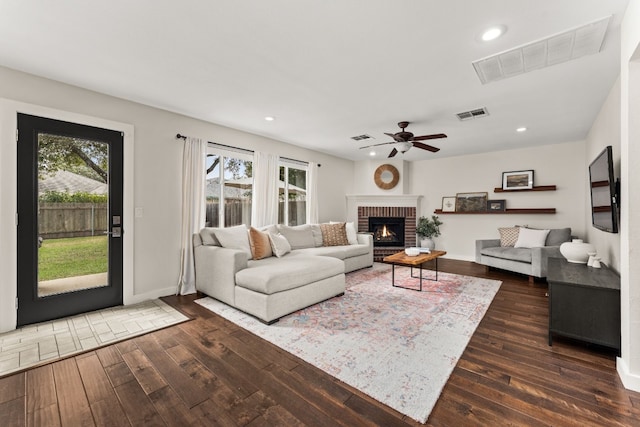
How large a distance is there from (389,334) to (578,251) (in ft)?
7.25

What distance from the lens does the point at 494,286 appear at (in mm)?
4180

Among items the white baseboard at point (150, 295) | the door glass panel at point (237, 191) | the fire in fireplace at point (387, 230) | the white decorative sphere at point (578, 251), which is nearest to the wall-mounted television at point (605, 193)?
the white decorative sphere at point (578, 251)

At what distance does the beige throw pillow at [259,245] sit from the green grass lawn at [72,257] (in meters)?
1.66

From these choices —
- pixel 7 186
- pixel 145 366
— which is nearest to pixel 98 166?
pixel 7 186

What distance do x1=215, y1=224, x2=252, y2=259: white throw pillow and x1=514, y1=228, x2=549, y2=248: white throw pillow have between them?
15.7ft

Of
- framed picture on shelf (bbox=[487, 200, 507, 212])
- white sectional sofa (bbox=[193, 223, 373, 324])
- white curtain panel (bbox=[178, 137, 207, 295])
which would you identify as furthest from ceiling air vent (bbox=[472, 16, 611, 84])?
framed picture on shelf (bbox=[487, 200, 507, 212])

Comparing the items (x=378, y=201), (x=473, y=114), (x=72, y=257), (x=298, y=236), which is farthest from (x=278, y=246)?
(x=378, y=201)

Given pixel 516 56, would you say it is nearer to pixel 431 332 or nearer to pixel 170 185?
pixel 431 332

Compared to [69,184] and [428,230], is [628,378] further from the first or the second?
[69,184]

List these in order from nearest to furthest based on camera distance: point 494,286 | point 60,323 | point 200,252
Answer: point 60,323 < point 200,252 < point 494,286

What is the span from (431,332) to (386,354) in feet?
2.11

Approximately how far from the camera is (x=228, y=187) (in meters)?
4.55

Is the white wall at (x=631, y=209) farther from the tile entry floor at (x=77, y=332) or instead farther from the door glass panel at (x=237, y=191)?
the door glass panel at (x=237, y=191)

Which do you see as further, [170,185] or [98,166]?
[170,185]
